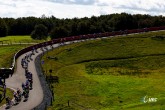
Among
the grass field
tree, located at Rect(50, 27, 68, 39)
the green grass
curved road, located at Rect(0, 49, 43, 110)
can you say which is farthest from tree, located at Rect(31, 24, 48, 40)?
curved road, located at Rect(0, 49, 43, 110)

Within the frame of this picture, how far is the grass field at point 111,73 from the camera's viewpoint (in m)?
68.9

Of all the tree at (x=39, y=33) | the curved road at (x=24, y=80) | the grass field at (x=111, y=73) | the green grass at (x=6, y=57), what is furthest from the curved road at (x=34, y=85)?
the tree at (x=39, y=33)

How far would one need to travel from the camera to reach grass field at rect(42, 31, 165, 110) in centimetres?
6894

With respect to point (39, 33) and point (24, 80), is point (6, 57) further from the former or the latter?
point (39, 33)

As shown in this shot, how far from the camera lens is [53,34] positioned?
17525 cm

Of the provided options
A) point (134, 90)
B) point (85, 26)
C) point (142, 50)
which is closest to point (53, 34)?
point (85, 26)

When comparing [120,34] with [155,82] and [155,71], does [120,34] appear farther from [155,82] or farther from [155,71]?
[155,82]

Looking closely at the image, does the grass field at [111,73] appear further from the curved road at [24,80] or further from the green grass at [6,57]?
the green grass at [6,57]

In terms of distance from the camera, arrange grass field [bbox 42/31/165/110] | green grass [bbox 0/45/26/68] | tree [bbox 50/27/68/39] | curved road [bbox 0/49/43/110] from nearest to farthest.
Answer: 1. curved road [bbox 0/49/43/110]
2. grass field [bbox 42/31/165/110]
3. green grass [bbox 0/45/26/68]
4. tree [bbox 50/27/68/39]

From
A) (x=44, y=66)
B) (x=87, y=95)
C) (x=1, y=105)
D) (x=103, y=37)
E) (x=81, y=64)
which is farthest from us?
(x=103, y=37)

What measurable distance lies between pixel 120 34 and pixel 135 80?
62.3 m

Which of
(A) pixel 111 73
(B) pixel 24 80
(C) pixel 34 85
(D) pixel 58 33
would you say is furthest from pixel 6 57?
(D) pixel 58 33

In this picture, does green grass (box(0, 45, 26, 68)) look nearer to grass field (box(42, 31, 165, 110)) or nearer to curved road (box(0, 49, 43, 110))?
curved road (box(0, 49, 43, 110))

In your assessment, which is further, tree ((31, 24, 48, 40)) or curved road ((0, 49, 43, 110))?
tree ((31, 24, 48, 40))
